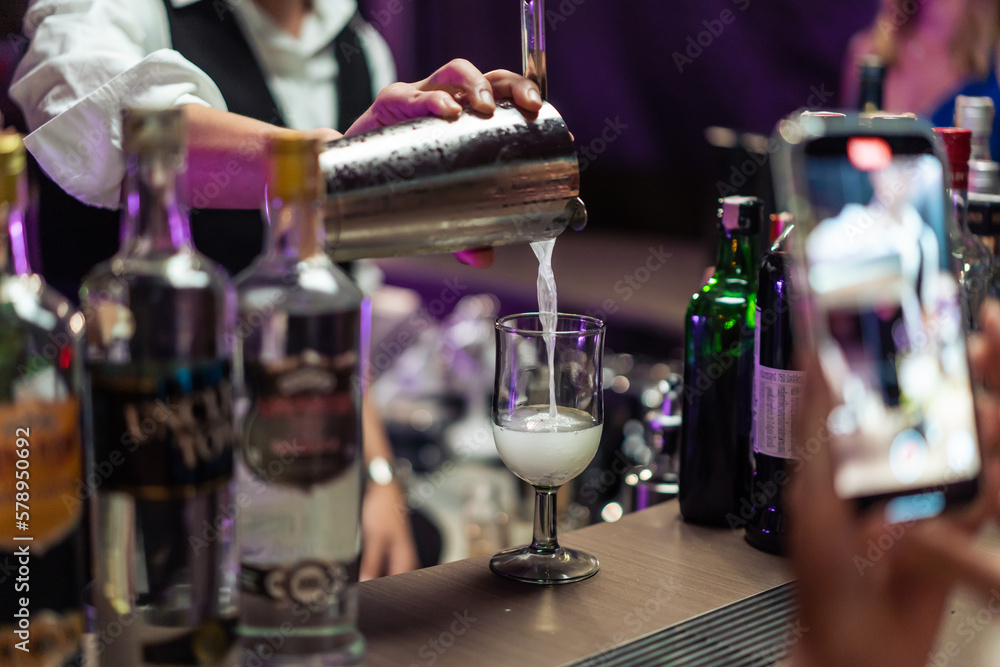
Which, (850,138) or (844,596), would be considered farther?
(850,138)

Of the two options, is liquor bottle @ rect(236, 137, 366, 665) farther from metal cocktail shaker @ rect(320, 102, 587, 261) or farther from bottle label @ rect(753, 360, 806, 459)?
bottle label @ rect(753, 360, 806, 459)

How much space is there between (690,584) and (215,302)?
1.78 feet

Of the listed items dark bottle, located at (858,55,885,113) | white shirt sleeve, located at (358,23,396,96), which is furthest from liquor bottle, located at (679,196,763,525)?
white shirt sleeve, located at (358,23,396,96)

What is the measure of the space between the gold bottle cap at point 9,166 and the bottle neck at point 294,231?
0.15 metres

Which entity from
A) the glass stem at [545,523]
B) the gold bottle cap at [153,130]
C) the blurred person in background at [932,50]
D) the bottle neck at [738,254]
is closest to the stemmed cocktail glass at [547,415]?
the glass stem at [545,523]

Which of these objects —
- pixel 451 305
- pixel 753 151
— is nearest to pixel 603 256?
pixel 451 305

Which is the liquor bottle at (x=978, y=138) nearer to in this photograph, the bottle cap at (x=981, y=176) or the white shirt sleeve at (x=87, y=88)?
the bottle cap at (x=981, y=176)

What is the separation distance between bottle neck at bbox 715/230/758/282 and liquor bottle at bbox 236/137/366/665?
55cm

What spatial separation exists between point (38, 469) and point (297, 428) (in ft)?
0.54

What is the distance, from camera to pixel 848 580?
504mm

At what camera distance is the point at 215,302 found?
1.96 feet

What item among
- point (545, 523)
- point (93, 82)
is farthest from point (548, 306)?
point (93, 82)

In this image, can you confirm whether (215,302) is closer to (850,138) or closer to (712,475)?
(850,138)

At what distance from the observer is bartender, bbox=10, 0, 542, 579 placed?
1.00 meters
